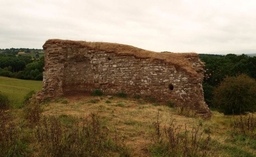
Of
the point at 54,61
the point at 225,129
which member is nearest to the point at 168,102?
the point at 225,129

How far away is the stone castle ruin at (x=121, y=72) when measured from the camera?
1232 cm

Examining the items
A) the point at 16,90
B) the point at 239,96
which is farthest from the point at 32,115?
the point at 16,90

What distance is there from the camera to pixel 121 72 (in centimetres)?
1362

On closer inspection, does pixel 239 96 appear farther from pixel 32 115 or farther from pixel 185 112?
pixel 32 115

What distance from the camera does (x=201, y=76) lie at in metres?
12.9

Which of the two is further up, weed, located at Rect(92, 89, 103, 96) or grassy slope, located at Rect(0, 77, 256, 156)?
weed, located at Rect(92, 89, 103, 96)

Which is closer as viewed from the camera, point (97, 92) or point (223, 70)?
point (97, 92)

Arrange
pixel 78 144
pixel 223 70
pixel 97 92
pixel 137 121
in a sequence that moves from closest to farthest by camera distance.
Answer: pixel 78 144, pixel 137 121, pixel 97 92, pixel 223 70

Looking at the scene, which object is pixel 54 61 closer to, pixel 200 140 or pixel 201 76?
pixel 201 76

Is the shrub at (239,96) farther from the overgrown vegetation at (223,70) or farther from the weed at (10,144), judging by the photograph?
the overgrown vegetation at (223,70)

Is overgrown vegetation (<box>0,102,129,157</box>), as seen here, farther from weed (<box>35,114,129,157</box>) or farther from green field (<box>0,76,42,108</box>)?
green field (<box>0,76,42,108</box>)

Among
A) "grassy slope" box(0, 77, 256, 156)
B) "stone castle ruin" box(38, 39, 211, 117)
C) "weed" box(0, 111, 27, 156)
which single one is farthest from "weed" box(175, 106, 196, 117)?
"weed" box(0, 111, 27, 156)

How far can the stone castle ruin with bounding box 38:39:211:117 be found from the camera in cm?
1232

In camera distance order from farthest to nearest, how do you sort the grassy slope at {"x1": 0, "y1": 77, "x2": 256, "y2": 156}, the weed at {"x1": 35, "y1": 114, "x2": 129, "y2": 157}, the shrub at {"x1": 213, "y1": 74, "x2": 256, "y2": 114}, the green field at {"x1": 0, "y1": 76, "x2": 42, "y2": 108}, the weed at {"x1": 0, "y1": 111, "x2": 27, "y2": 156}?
the green field at {"x1": 0, "y1": 76, "x2": 42, "y2": 108} < the shrub at {"x1": 213, "y1": 74, "x2": 256, "y2": 114} < the grassy slope at {"x1": 0, "y1": 77, "x2": 256, "y2": 156} < the weed at {"x1": 0, "y1": 111, "x2": 27, "y2": 156} < the weed at {"x1": 35, "y1": 114, "x2": 129, "y2": 157}
